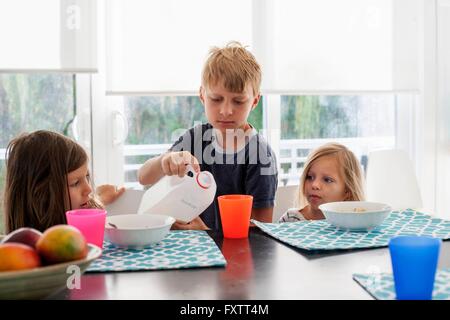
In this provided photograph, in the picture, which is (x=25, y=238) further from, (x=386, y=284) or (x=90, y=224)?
(x=386, y=284)

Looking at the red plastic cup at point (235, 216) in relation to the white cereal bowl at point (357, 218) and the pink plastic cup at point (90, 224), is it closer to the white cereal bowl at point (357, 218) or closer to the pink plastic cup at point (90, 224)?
the white cereal bowl at point (357, 218)

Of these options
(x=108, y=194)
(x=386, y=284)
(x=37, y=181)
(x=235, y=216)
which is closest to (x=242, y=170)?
(x=108, y=194)

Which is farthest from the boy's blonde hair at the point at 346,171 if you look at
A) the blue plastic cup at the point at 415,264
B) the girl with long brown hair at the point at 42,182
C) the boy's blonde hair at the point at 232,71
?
the blue plastic cup at the point at 415,264

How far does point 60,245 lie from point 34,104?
184 centimetres

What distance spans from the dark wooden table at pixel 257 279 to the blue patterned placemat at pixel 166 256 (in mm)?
22

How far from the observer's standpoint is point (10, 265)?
A: 795mm

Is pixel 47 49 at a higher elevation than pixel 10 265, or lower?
higher

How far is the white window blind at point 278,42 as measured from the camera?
2.54m

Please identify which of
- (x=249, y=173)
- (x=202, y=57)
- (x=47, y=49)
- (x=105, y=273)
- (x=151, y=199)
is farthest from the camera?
(x=202, y=57)

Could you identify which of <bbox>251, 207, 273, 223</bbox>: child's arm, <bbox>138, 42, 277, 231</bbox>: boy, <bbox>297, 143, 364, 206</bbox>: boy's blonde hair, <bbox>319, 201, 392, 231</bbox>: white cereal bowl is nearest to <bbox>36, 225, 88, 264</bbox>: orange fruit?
<bbox>319, 201, 392, 231</bbox>: white cereal bowl
